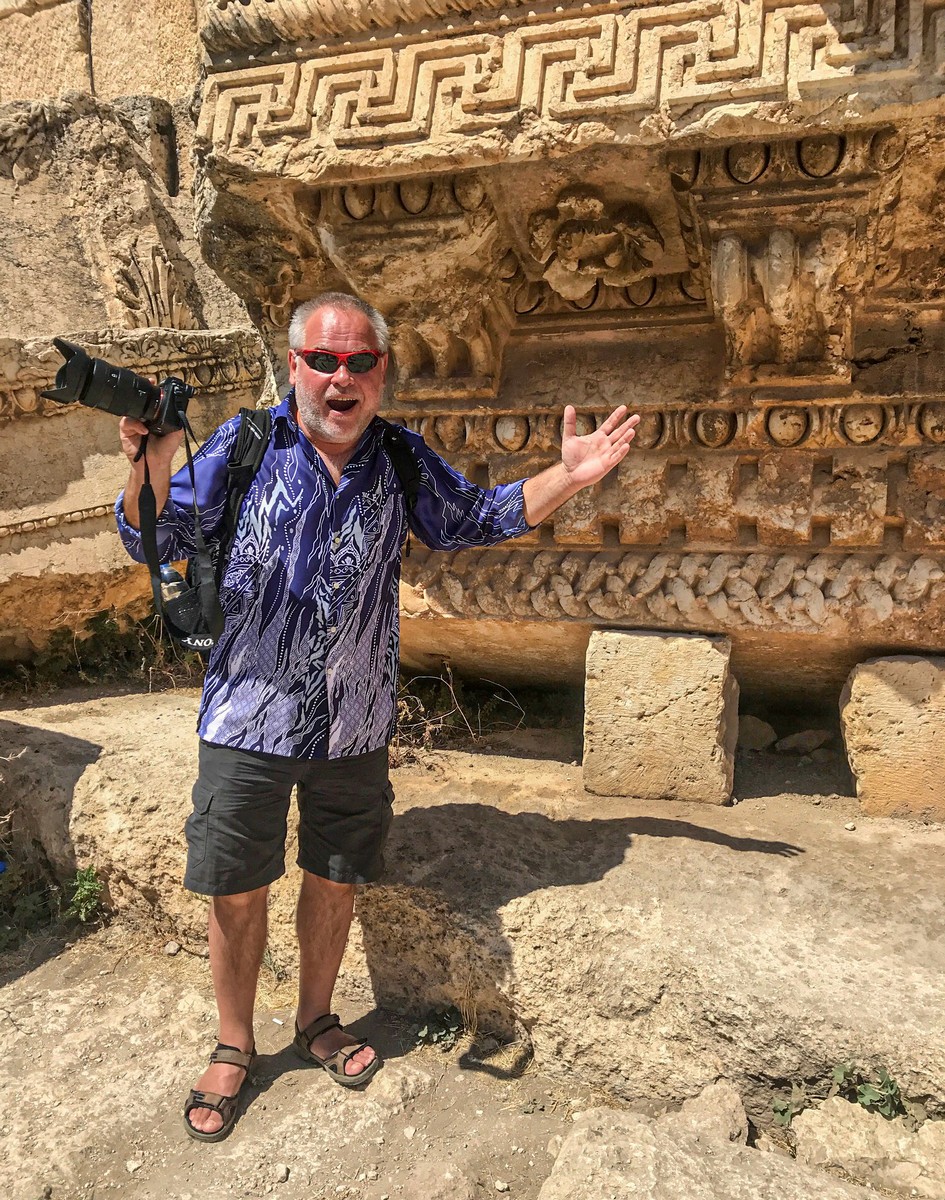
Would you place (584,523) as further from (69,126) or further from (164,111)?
(164,111)

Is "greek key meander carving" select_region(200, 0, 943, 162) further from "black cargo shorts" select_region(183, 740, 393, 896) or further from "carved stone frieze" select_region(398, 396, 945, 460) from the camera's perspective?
"black cargo shorts" select_region(183, 740, 393, 896)

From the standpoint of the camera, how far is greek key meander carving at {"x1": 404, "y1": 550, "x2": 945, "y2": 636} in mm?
2672

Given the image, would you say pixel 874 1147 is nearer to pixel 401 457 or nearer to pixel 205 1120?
pixel 205 1120

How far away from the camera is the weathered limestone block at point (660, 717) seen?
283cm

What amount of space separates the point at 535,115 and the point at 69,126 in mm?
4641

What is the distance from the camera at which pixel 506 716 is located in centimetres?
365

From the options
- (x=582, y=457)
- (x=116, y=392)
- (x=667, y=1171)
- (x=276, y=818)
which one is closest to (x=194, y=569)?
(x=116, y=392)

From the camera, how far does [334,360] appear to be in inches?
82.3

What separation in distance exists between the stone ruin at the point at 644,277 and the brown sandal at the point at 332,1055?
1.12 m

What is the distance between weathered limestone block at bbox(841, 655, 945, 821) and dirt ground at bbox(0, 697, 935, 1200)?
15 centimetres

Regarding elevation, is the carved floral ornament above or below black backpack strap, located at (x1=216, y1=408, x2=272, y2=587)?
above

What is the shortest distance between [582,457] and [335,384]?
591 millimetres

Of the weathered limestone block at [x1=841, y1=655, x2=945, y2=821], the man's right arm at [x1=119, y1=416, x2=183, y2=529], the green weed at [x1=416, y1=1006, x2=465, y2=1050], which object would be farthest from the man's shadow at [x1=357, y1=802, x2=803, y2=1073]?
the man's right arm at [x1=119, y1=416, x2=183, y2=529]

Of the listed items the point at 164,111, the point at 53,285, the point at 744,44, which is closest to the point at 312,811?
the point at 744,44
